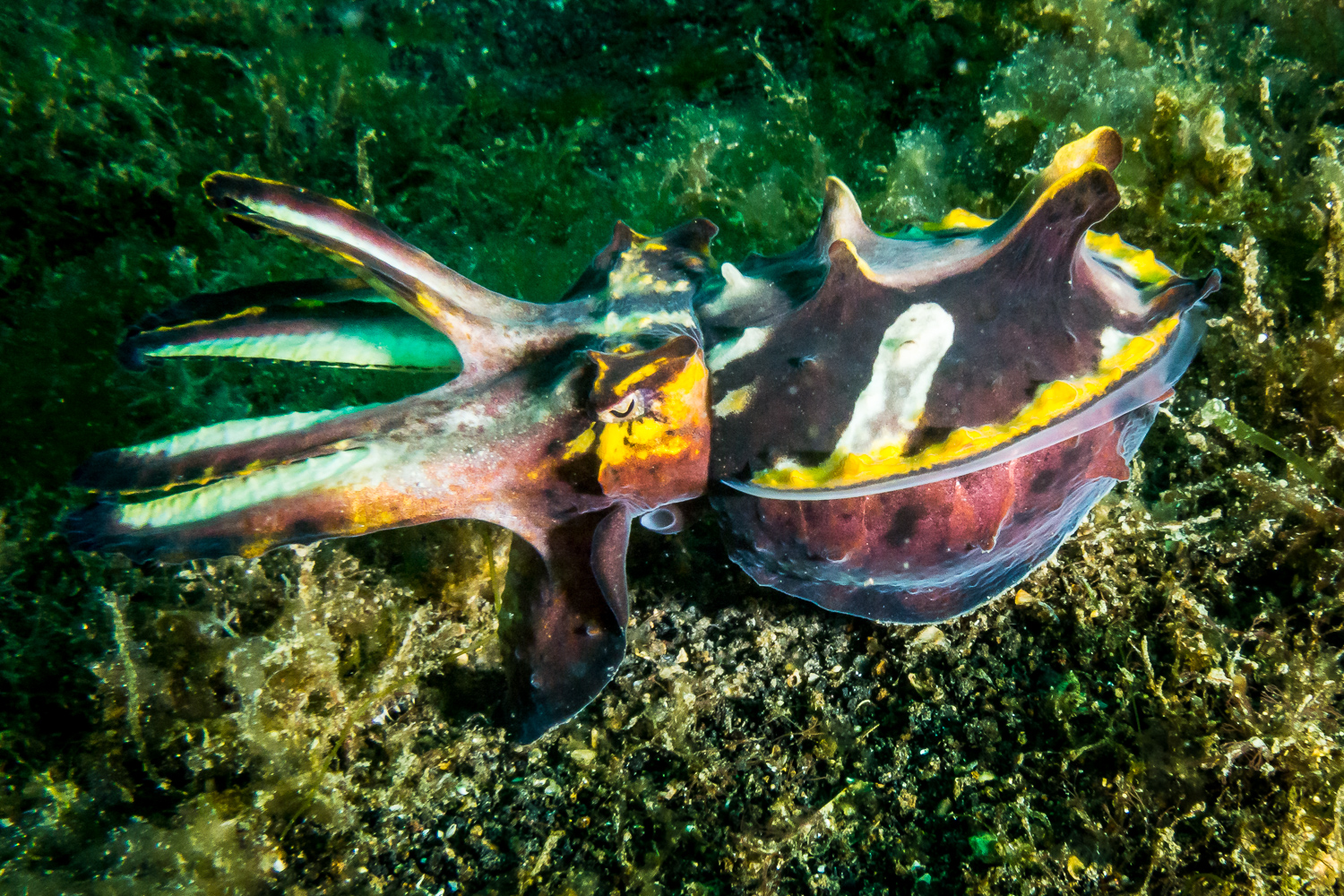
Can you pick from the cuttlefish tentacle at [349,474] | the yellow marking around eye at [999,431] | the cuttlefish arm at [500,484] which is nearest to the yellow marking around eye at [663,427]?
the cuttlefish arm at [500,484]

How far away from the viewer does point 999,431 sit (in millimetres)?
1707

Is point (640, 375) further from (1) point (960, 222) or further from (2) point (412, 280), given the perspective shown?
(1) point (960, 222)

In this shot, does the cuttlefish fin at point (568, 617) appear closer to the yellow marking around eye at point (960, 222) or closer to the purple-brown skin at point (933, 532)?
the purple-brown skin at point (933, 532)

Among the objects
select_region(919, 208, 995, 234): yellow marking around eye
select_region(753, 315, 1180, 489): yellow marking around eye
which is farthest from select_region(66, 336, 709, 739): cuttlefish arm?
select_region(919, 208, 995, 234): yellow marking around eye

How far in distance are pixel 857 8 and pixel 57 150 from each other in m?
5.88

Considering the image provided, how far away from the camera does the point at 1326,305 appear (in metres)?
2.49

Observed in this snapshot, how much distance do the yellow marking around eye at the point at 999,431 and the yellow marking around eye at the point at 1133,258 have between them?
0.22m

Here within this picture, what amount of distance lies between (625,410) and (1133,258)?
1.73 m

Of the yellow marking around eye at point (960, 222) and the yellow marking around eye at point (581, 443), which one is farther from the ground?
the yellow marking around eye at point (960, 222)

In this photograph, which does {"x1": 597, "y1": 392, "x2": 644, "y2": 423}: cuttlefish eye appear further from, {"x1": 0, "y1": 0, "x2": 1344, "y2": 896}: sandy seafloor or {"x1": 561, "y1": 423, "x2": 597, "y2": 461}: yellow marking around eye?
{"x1": 0, "y1": 0, "x2": 1344, "y2": 896}: sandy seafloor

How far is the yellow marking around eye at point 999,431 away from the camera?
1699mm

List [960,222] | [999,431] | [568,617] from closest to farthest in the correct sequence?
[999,431], [568,617], [960,222]

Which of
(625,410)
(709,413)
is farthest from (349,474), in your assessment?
(709,413)

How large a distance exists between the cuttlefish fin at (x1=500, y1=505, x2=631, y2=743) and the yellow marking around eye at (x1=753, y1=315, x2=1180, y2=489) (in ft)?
2.30
